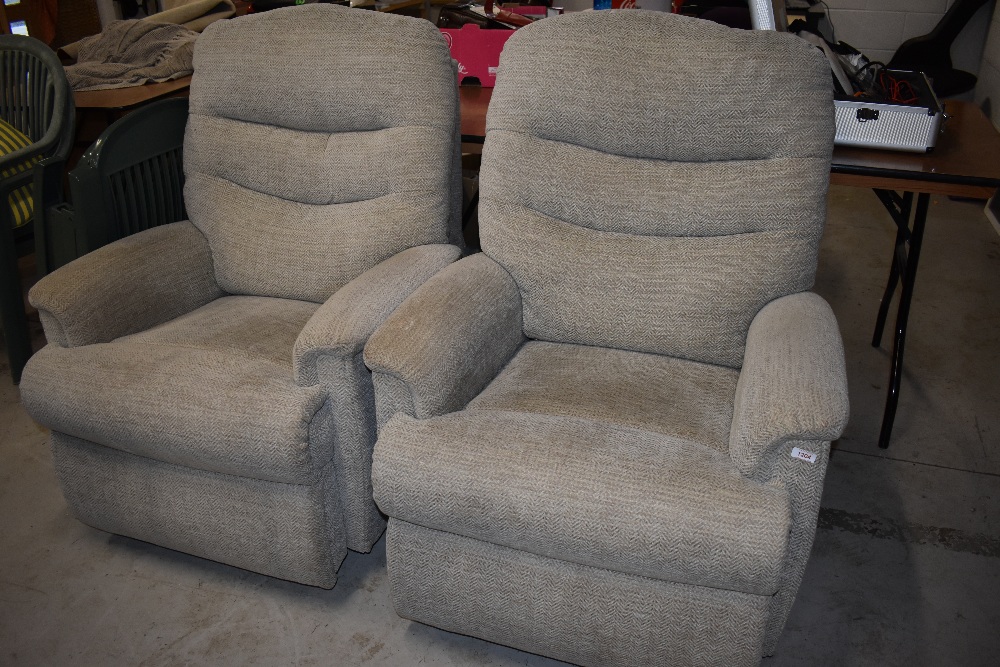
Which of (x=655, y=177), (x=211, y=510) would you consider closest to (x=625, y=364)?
(x=655, y=177)

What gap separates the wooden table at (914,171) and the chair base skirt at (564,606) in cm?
102

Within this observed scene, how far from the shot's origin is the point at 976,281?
9.77 feet

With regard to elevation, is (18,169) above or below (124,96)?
below

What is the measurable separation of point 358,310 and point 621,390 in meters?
0.53

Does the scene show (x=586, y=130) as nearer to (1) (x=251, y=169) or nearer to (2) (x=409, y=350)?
(2) (x=409, y=350)

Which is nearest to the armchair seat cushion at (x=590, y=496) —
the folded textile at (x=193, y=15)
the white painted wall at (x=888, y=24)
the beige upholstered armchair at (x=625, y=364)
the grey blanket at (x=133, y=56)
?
the beige upholstered armchair at (x=625, y=364)

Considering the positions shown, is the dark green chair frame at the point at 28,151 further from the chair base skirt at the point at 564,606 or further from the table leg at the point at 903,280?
the table leg at the point at 903,280

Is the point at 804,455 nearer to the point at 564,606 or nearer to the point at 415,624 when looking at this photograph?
the point at 564,606

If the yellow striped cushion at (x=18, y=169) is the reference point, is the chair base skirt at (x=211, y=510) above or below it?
below

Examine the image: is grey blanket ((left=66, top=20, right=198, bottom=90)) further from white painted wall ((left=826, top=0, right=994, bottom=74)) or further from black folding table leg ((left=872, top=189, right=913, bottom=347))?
white painted wall ((left=826, top=0, right=994, bottom=74))

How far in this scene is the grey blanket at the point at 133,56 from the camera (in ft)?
8.46

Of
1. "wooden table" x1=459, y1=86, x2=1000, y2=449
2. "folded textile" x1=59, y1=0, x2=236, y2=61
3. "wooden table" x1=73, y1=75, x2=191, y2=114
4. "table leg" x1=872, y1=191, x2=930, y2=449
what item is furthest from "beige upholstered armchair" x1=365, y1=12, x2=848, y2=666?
"folded textile" x1=59, y1=0, x2=236, y2=61

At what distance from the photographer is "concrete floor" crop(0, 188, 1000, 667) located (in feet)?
5.07

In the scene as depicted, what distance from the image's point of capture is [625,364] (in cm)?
167
